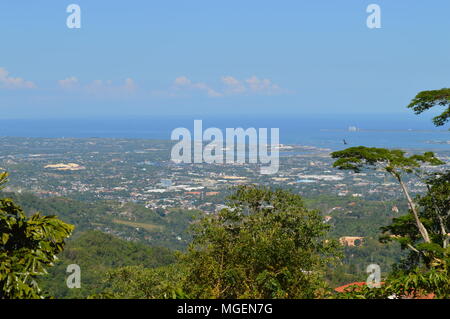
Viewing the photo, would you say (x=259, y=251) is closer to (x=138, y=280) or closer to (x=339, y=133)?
(x=138, y=280)

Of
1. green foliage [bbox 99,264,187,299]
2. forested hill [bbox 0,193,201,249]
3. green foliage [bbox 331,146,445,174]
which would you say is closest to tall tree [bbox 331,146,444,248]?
green foliage [bbox 331,146,445,174]

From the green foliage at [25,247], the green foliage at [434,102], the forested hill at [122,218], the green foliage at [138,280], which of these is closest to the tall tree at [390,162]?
the green foliage at [434,102]

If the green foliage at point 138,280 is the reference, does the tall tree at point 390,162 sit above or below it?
above

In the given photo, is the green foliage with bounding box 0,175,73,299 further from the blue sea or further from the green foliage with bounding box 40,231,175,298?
the blue sea

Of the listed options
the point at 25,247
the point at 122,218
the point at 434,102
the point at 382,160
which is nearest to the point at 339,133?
the point at 122,218

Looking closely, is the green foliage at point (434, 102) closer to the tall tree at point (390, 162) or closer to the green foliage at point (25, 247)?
the tall tree at point (390, 162)
